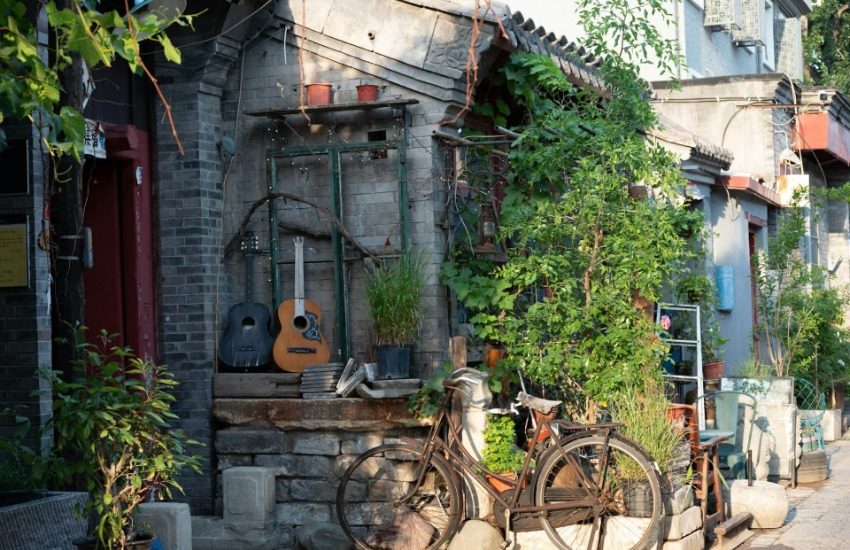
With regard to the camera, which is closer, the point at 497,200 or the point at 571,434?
the point at 571,434

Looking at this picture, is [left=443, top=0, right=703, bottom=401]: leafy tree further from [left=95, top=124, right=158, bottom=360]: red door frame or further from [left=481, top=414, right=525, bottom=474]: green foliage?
[left=95, top=124, right=158, bottom=360]: red door frame

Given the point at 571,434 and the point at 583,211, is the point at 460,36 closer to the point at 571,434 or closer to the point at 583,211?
the point at 583,211

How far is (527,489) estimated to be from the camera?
8.70m

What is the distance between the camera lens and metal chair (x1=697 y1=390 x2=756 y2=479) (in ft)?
35.7

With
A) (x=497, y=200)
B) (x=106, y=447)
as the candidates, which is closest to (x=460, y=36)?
(x=497, y=200)

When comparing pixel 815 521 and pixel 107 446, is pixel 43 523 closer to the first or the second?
pixel 107 446

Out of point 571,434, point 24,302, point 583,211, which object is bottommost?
point 571,434

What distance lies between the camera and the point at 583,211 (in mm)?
9414

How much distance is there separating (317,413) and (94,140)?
8.49 ft

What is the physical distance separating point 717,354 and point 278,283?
6.26 m

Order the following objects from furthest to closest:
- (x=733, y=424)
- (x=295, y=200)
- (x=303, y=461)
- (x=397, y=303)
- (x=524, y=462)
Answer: (x=733, y=424) → (x=295, y=200) → (x=303, y=461) → (x=397, y=303) → (x=524, y=462)

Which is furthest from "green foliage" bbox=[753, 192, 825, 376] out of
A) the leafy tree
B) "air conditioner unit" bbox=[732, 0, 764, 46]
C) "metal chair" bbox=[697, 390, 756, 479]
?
"air conditioner unit" bbox=[732, 0, 764, 46]

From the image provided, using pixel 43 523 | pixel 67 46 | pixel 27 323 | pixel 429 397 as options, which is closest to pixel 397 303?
pixel 429 397

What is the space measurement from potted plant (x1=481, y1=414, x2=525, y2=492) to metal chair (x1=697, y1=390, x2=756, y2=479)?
7.76ft
